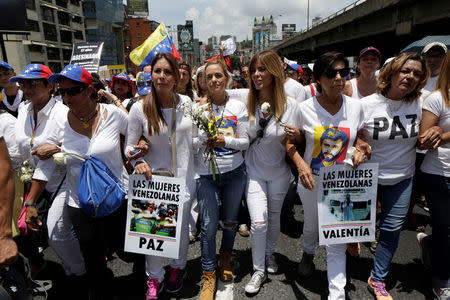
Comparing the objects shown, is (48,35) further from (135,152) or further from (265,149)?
(265,149)

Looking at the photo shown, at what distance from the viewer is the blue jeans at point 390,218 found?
8.76 feet

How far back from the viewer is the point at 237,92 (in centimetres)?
313

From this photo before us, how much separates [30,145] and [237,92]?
2.23 meters

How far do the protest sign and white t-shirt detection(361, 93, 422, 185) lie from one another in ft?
26.9

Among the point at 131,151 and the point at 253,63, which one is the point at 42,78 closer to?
the point at 131,151

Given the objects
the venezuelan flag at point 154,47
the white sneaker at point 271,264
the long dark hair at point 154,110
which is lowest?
the white sneaker at point 271,264

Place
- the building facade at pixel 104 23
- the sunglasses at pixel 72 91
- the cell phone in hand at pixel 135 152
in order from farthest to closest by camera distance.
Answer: the building facade at pixel 104 23 → the cell phone in hand at pixel 135 152 → the sunglasses at pixel 72 91

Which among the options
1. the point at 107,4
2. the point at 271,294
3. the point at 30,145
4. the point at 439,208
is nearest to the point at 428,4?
the point at 439,208

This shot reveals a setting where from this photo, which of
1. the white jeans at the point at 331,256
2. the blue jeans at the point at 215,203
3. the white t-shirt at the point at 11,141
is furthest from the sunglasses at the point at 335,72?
the white t-shirt at the point at 11,141

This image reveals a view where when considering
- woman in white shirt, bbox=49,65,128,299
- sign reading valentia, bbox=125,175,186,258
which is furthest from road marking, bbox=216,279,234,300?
woman in white shirt, bbox=49,65,128,299

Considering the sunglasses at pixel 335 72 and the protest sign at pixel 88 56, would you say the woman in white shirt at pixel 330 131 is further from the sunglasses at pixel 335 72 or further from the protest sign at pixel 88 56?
the protest sign at pixel 88 56

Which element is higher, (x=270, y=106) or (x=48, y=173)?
(x=270, y=106)

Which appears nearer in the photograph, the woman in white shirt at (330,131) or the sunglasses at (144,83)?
the woman in white shirt at (330,131)

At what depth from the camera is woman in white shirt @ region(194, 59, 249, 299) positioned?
2.81 meters
